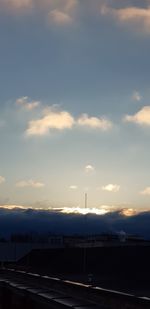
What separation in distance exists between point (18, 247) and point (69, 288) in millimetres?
87266

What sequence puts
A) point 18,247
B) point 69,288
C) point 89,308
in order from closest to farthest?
point 89,308 → point 69,288 → point 18,247

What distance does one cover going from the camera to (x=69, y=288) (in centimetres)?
2220

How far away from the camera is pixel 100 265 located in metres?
64.1

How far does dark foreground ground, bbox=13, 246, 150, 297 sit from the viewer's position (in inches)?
1980

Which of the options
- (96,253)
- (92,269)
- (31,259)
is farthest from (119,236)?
(92,269)

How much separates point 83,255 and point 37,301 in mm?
54187

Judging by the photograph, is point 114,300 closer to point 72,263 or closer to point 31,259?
point 72,263

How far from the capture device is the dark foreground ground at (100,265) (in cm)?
5030

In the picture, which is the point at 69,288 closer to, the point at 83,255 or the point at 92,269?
the point at 92,269

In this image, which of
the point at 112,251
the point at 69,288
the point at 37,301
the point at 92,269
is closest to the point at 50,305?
the point at 37,301

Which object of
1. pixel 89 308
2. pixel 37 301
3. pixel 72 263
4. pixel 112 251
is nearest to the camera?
pixel 89 308

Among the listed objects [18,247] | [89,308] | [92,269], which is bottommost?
[89,308]

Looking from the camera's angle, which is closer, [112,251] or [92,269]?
[92,269]

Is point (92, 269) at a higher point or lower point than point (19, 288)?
higher
